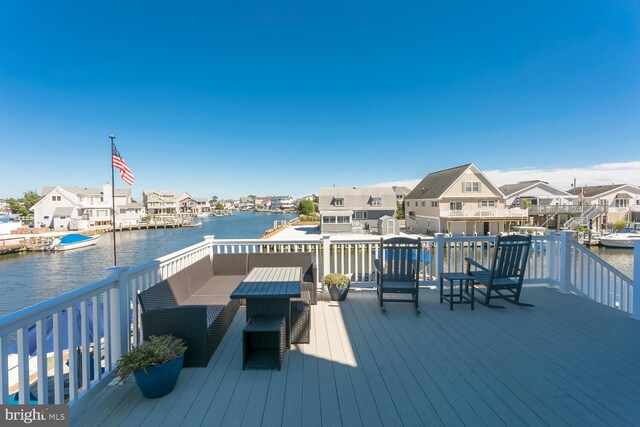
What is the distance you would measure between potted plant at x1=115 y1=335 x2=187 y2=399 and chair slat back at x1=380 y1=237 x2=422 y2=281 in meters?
2.83

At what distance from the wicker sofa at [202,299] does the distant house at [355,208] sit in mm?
19824

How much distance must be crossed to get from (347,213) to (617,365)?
22.6m

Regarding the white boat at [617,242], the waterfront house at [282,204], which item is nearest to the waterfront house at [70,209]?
the white boat at [617,242]

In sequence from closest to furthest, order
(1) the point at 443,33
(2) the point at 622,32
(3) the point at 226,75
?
1. (2) the point at 622,32
2. (1) the point at 443,33
3. (3) the point at 226,75

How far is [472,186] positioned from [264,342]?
26.2m

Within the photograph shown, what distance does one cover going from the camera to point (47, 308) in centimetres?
171

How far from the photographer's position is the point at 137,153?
22297 mm

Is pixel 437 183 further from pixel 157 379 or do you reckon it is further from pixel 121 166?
Result: pixel 157 379

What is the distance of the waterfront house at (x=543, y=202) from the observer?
90.0 feet

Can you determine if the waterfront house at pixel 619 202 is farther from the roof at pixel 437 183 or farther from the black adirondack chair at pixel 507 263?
the black adirondack chair at pixel 507 263

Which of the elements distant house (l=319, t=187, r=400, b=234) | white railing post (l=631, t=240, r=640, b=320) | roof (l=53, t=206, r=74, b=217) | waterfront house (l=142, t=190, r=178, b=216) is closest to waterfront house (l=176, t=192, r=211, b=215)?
waterfront house (l=142, t=190, r=178, b=216)

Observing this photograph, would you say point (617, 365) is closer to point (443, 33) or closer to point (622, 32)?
point (622, 32)

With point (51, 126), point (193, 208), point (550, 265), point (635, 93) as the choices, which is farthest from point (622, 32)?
point (193, 208)

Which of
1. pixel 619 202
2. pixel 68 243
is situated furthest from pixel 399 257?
pixel 619 202
